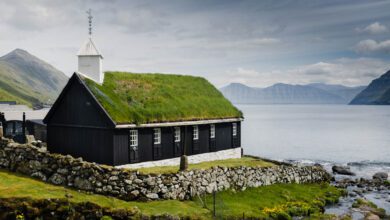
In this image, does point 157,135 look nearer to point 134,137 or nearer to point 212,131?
point 134,137

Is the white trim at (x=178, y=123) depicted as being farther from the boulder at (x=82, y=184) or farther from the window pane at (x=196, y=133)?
the boulder at (x=82, y=184)

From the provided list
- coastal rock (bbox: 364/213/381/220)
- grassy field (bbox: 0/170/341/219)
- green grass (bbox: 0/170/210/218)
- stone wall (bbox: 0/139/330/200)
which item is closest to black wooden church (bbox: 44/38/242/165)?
stone wall (bbox: 0/139/330/200)

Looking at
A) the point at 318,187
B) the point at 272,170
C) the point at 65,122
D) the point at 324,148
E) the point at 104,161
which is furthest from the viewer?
the point at 324,148

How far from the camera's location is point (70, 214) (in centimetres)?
2573

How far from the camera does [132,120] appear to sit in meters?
33.5

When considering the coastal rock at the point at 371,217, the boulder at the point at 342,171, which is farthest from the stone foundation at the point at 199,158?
the boulder at the point at 342,171

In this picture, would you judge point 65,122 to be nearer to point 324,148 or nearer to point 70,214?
point 70,214

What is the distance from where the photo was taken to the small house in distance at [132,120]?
109 feet

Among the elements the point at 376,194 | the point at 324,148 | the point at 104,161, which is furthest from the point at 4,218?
the point at 324,148

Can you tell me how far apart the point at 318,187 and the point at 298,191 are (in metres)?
4.72

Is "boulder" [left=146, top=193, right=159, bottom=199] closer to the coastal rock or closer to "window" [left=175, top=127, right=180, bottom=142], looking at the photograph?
"window" [left=175, top=127, right=180, bottom=142]

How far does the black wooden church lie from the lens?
33188mm

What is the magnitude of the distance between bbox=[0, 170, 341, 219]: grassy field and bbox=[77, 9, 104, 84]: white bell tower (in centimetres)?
1075

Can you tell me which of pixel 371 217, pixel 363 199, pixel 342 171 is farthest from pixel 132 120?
pixel 342 171
